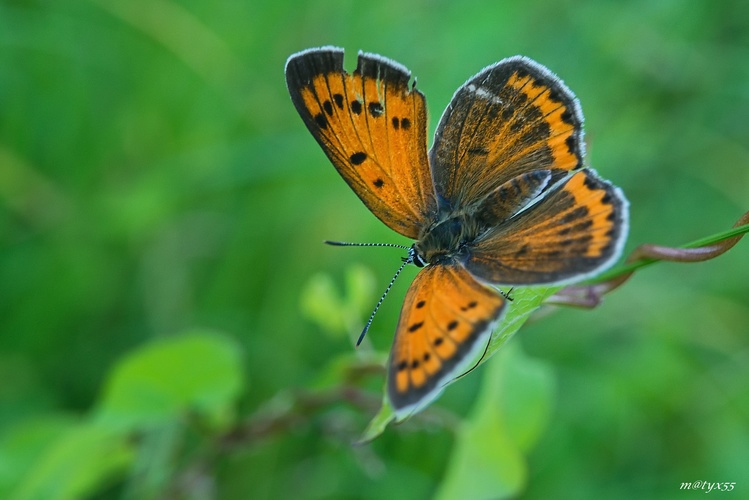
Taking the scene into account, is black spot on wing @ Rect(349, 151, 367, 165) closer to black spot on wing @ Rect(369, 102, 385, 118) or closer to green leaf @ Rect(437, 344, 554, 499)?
black spot on wing @ Rect(369, 102, 385, 118)

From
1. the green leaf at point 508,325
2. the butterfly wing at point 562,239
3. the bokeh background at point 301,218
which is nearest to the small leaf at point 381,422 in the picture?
the green leaf at point 508,325

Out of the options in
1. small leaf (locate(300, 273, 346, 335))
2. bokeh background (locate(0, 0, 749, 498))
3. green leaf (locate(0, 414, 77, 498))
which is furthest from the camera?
bokeh background (locate(0, 0, 749, 498))

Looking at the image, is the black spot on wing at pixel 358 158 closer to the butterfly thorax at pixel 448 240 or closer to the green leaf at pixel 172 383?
the butterfly thorax at pixel 448 240

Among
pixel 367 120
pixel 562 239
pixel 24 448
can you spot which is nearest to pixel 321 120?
pixel 367 120

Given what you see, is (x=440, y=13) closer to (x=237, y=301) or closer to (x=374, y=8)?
(x=374, y=8)

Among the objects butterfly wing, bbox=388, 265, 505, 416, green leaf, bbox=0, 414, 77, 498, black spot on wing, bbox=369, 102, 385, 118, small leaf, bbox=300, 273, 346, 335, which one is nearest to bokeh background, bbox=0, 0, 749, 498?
green leaf, bbox=0, 414, 77, 498

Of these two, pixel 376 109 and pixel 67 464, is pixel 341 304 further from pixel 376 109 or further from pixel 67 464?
pixel 67 464
